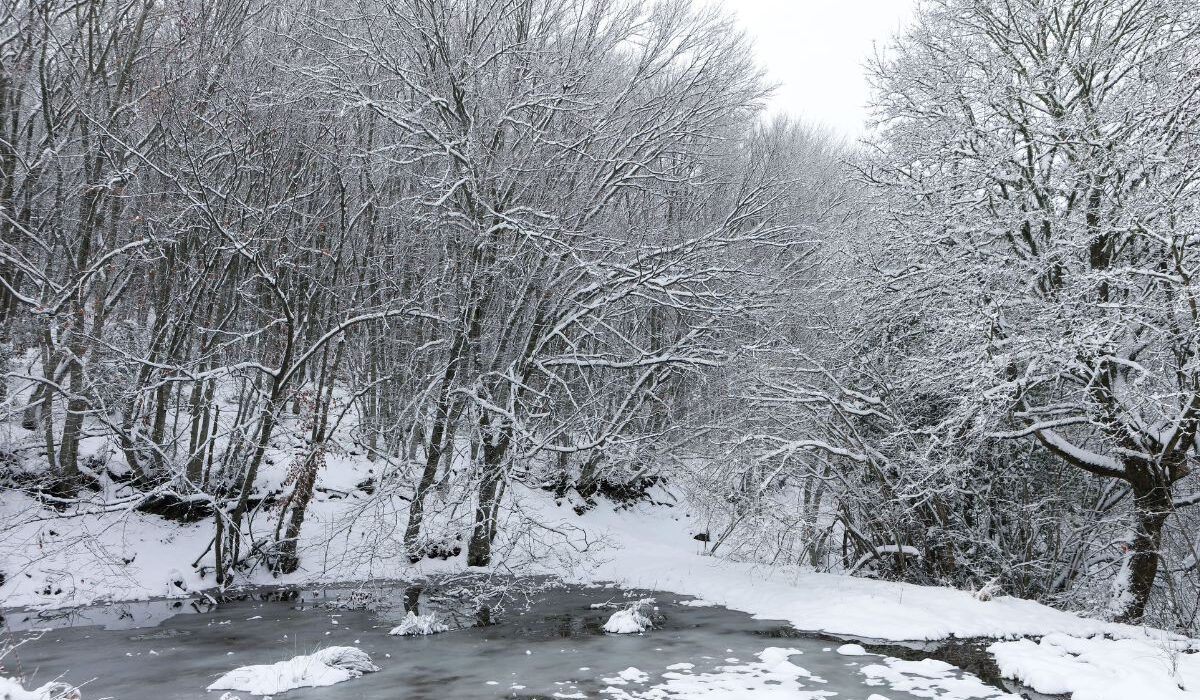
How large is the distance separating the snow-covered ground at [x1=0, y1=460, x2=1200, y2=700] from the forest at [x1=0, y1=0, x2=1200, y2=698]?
27cm

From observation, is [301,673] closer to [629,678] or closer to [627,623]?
[629,678]

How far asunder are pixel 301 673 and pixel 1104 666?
8.26 meters

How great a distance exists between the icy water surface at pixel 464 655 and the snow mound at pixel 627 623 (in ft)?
0.70

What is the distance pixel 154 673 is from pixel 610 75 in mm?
14127

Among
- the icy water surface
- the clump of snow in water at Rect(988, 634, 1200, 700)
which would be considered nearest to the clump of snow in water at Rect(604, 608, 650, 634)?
the icy water surface

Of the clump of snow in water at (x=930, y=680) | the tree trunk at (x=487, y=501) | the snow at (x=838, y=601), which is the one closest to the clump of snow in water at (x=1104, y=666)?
the clump of snow in water at (x=930, y=680)

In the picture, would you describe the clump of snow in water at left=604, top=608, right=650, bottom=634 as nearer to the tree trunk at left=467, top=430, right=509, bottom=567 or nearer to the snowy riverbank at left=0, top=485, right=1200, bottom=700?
the snowy riverbank at left=0, top=485, right=1200, bottom=700

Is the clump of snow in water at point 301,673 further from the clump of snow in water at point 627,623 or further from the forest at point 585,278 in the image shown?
the forest at point 585,278

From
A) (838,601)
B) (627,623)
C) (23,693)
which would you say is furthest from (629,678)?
(23,693)

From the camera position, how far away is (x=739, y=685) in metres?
7.51

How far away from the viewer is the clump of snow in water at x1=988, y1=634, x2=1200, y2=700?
6.82 meters

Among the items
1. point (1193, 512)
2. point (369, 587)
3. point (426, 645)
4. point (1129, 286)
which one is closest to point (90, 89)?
point (369, 587)

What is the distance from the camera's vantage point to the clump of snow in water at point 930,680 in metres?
7.16

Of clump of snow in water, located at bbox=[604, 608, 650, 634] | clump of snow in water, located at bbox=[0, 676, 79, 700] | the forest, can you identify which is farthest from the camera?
the forest
